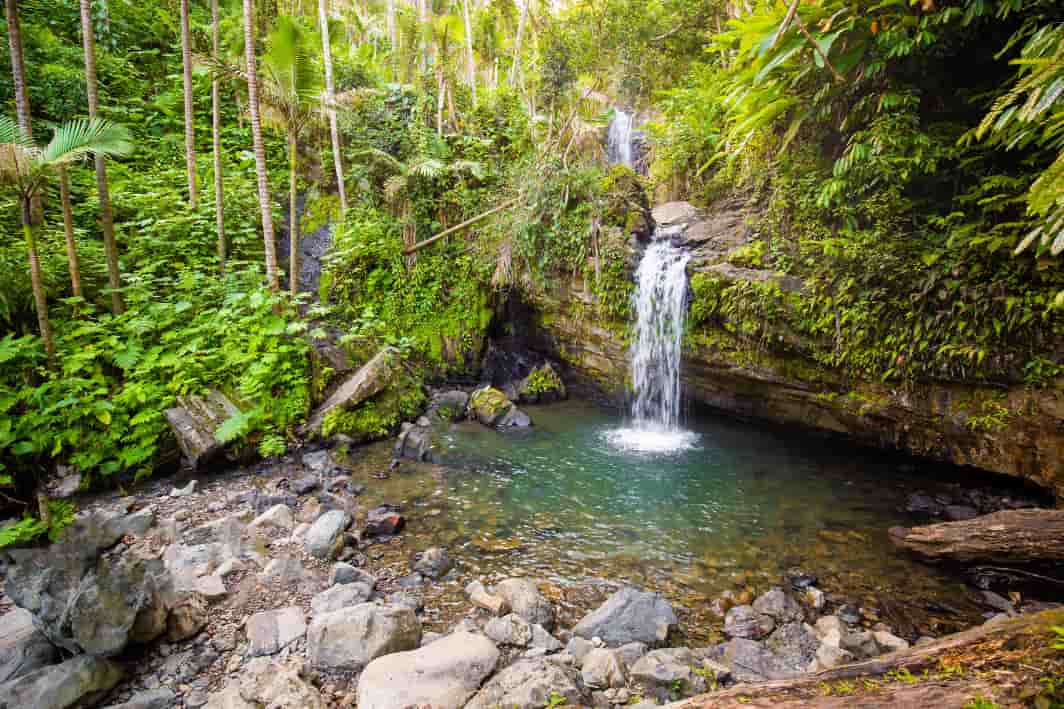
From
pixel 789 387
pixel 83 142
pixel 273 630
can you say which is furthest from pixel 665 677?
pixel 83 142

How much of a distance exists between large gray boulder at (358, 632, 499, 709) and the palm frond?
627 centimetres

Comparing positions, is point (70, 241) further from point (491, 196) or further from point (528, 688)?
point (528, 688)

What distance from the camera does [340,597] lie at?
138 inches

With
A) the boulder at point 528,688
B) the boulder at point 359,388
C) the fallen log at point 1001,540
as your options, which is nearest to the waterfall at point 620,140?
the boulder at point 359,388

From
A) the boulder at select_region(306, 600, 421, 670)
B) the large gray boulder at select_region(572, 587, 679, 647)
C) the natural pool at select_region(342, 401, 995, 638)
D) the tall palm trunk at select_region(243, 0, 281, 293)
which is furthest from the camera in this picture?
the tall palm trunk at select_region(243, 0, 281, 293)

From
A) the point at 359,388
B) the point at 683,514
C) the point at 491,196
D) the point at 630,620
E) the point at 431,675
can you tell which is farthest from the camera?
the point at 491,196

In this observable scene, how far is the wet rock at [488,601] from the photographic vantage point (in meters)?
3.51

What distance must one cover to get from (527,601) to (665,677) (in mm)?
1207

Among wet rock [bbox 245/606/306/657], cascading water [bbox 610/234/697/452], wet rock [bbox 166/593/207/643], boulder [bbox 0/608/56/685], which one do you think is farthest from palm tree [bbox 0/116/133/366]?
cascading water [bbox 610/234/697/452]

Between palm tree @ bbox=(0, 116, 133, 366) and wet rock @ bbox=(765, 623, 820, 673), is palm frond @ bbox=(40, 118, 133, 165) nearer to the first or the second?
palm tree @ bbox=(0, 116, 133, 366)

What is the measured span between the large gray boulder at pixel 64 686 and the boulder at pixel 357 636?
108 centimetres

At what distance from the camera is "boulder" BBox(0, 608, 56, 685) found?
2.66m

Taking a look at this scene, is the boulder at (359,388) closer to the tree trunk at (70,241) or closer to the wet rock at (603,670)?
the tree trunk at (70,241)

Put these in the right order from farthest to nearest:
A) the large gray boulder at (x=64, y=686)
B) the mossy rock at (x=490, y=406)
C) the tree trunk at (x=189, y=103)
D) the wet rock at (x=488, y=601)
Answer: the mossy rock at (x=490, y=406) < the tree trunk at (x=189, y=103) < the wet rock at (x=488, y=601) < the large gray boulder at (x=64, y=686)
